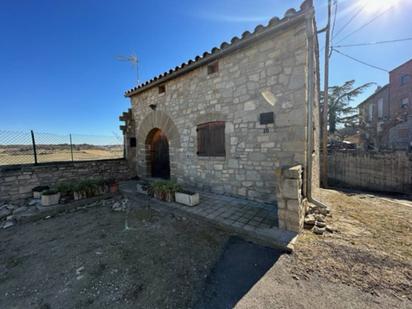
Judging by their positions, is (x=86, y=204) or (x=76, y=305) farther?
(x=86, y=204)

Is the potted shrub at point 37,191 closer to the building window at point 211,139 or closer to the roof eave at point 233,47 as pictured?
the roof eave at point 233,47

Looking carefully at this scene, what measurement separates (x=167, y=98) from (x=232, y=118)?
285 centimetres

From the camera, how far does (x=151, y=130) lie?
700cm

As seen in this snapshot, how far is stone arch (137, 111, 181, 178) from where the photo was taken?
239 inches

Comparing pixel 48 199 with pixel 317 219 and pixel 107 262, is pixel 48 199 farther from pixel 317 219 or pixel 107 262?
pixel 317 219

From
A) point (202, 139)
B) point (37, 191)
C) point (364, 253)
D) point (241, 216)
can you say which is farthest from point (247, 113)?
point (37, 191)

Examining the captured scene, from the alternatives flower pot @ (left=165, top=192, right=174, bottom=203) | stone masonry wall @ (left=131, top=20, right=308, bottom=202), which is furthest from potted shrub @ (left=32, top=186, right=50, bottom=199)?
stone masonry wall @ (left=131, top=20, right=308, bottom=202)

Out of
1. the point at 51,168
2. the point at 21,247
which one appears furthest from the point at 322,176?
the point at 51,168

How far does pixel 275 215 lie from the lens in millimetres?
3461

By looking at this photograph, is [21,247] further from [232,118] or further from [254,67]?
[254,67]

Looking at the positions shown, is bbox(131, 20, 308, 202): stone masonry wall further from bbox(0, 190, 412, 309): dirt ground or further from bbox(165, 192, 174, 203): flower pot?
bbox(0, 190, 412, 309): dirt ground

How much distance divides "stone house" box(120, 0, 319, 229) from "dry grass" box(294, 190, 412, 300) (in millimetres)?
535

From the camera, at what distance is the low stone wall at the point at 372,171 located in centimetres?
710

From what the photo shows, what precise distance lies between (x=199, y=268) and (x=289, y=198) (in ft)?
5.70
